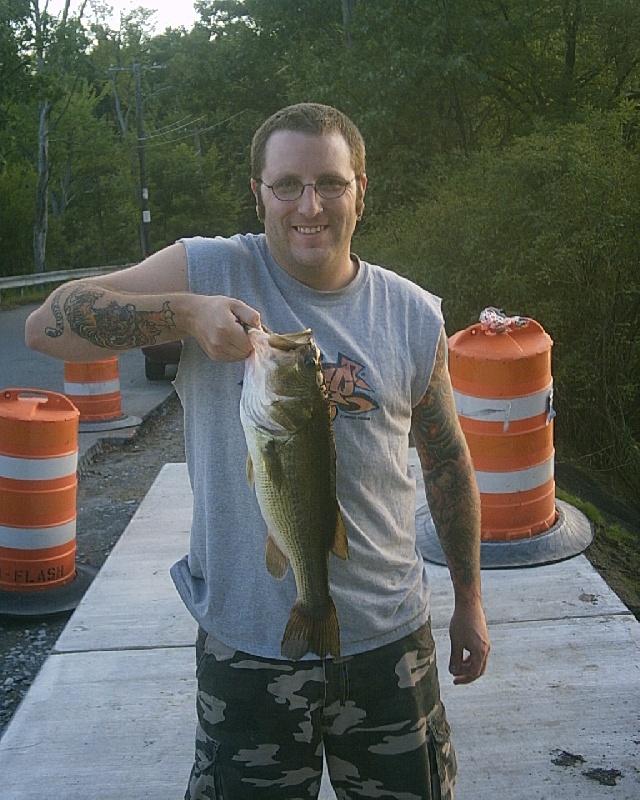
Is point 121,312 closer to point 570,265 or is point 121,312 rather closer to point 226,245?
point 226,245

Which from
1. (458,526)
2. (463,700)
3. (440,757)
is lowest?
(463,700)

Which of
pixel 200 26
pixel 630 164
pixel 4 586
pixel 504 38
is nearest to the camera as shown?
pixel 4 586

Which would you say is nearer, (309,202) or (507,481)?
(309,202)

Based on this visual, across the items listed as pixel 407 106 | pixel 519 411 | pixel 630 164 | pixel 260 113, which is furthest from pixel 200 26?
pixel 519 411

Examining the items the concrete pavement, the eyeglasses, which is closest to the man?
the eyeglasses

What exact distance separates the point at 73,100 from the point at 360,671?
51.7 m

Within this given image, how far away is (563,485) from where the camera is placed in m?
8.97

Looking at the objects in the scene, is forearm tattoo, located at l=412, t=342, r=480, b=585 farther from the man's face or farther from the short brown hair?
the short brown hair

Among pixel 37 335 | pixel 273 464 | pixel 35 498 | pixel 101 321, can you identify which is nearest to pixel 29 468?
pixel 35 498

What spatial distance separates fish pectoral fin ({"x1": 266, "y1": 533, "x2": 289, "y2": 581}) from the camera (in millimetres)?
2287

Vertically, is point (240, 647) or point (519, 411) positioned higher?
point (240, 647)

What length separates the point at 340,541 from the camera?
229 centimetres

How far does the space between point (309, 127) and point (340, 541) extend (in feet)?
3.22

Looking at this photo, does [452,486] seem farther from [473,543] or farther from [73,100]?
[73,100]
